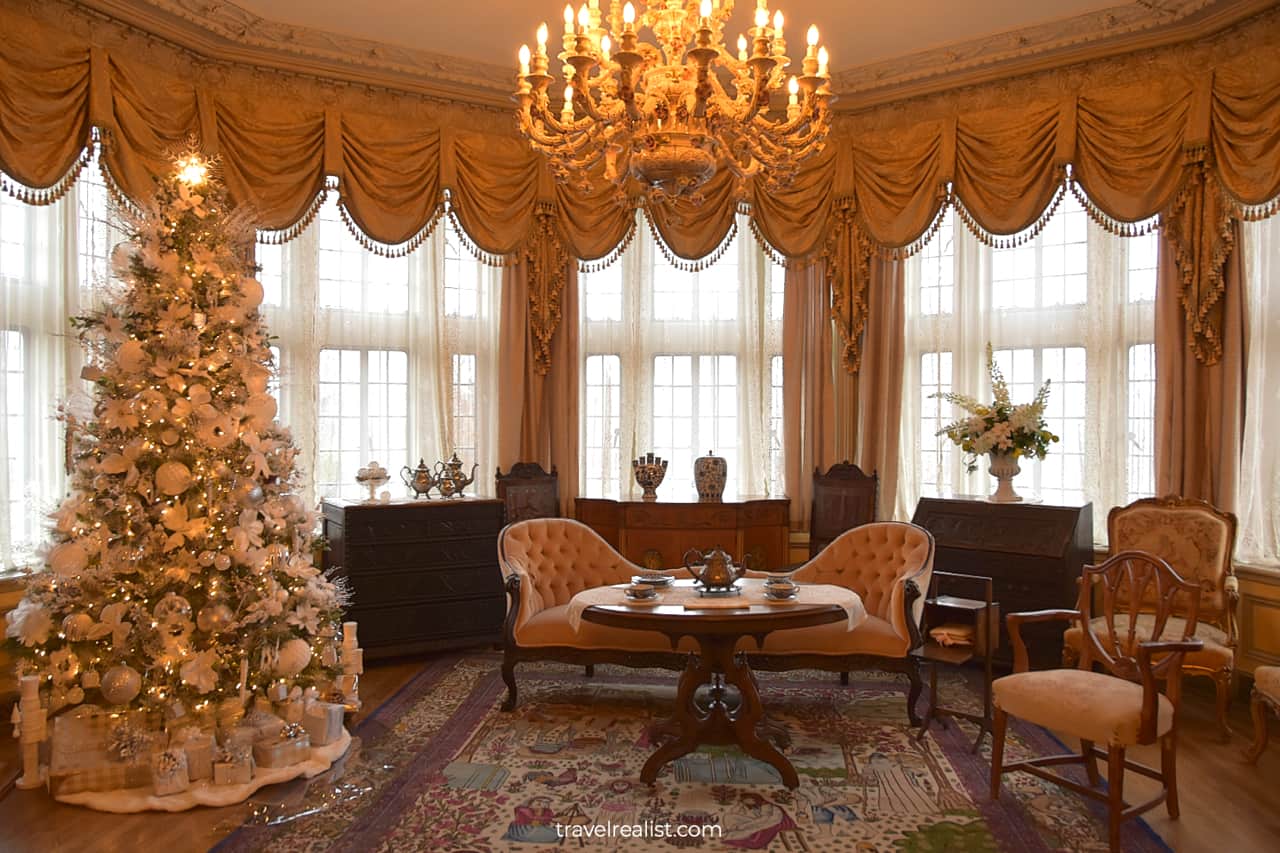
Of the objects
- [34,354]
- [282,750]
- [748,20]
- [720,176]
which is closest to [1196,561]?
[720,176]

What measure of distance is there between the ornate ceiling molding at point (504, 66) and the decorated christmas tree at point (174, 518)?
168cm

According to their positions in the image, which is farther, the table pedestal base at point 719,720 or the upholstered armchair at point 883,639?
the upholstered armchair at point 883,639

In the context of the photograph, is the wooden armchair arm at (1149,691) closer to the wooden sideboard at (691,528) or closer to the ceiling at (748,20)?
the wooden sideboard at (691,528)

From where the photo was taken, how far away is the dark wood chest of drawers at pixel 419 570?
6113 mm

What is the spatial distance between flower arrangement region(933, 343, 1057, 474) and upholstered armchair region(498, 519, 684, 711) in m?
2.26

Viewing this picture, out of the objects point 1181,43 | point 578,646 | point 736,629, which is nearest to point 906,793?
point 736,629

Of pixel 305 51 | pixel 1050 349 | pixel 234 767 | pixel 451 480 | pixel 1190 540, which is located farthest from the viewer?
pixel 451 480

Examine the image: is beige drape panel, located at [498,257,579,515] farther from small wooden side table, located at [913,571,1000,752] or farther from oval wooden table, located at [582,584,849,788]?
small wooden side table, located at [913,571,1000,752]

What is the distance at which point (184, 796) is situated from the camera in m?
3.98

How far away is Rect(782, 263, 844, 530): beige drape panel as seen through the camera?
273 inches

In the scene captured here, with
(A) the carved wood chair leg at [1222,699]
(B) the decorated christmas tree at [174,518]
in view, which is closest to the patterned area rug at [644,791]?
(B) the decorated christmas tree at [174,518]

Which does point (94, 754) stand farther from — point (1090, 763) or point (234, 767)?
point (1090, 763)

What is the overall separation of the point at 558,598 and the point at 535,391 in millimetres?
1889

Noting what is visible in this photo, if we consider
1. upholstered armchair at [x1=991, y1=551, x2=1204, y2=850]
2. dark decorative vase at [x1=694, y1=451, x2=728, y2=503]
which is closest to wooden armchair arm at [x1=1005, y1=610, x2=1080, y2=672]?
upholstered armchair at [x1=991, y1=551, x2=1204, y2=850]
